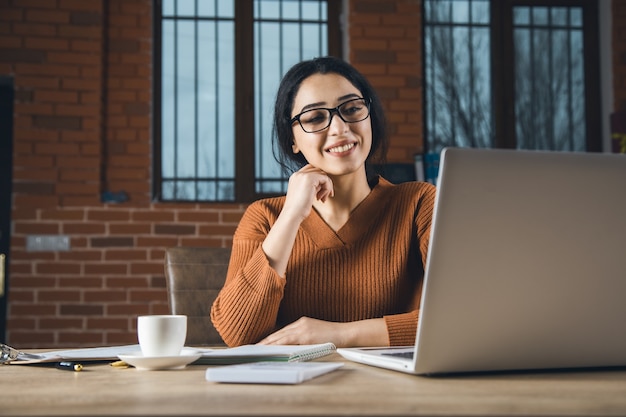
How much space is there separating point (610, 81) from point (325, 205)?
9.85 ft

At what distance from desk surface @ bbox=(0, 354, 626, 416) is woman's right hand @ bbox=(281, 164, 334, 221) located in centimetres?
77

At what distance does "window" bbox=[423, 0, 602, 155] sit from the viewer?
14.2ft

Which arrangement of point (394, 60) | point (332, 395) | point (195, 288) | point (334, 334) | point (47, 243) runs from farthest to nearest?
point (394, 60) < point (47, 243) < point (195, 288) < point (334, 334) < point (332, 395)

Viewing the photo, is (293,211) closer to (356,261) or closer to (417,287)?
(356,261)

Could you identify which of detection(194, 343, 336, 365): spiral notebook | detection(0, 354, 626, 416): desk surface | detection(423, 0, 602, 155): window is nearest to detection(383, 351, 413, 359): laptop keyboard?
detection(0, 354, 626, 416): desk surface

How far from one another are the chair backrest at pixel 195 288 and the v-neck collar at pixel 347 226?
0.26 m

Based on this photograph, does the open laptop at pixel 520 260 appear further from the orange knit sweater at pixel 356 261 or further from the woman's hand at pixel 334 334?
the orange knit sweater at pixel 356 261

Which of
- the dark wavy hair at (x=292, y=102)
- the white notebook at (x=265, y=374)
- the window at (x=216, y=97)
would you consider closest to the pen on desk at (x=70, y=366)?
the white notebook at (x=265, y=374)

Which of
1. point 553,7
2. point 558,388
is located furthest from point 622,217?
point 553,7

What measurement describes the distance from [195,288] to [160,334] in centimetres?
79

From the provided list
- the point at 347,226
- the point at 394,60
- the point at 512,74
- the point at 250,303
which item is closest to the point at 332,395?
the point at 250,303

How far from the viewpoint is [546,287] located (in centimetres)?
87

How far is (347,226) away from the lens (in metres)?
1.85

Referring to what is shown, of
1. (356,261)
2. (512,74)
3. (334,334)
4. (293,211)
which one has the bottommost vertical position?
(334,334)
